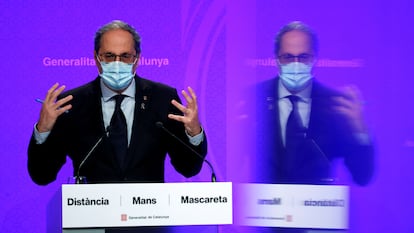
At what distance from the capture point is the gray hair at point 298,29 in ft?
13.2

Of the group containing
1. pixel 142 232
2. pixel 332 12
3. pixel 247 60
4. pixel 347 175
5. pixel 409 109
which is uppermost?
pixel 332 12

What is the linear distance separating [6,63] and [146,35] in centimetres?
102

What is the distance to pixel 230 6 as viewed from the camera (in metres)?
4.02

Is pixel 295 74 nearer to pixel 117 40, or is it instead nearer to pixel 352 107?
pixel 352 107

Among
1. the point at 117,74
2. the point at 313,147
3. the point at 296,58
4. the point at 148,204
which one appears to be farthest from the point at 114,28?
the point at 313,147

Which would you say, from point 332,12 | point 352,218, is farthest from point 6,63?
point 352,218

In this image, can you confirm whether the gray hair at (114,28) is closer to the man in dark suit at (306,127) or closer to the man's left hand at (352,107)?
the man in dark suit at (306,127)

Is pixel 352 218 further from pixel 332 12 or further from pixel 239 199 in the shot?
pixel 332 12

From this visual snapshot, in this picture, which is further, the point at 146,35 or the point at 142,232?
the point at 146,35

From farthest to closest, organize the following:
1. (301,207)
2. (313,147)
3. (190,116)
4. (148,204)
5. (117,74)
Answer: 1. (313,147)
2. (117,74)
3. (190,116)
4. (301,207)
5. (148,204)

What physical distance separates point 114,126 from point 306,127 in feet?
4.53

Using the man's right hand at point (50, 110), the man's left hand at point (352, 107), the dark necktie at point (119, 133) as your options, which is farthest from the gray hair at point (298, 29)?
the man's right hand at point (50, 110)

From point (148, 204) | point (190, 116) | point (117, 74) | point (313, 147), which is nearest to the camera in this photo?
point (148, 204)

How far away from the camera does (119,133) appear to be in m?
3.93
